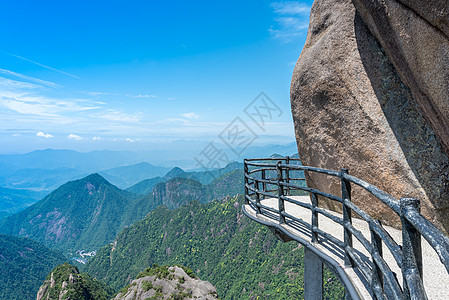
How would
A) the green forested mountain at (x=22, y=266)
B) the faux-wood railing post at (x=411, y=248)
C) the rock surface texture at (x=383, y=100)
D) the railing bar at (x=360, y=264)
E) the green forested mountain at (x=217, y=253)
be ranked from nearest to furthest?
1. the faux-wood railing post at (x=411, y=248)
2. the railing bar at (x=360, y=264)
3. the rock surface texture at (x=383, y=100)
4. the green forested mountain at (x=217, y=253)
5. the green forested mountain at (x=22, y=266)

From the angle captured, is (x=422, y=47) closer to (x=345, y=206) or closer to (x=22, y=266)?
(x=345, y=206)

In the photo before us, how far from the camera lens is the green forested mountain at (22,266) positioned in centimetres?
11525

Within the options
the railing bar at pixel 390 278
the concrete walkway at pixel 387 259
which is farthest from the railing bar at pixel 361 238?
the concrete walkway at pixel 387 259

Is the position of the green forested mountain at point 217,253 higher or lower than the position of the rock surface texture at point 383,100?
lower

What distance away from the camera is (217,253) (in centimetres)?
10338

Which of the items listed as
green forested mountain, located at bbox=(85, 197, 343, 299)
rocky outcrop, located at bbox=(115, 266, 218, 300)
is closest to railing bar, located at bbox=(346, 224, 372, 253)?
rocky outcrop, located at bbox=(115, 266, 218, 300)

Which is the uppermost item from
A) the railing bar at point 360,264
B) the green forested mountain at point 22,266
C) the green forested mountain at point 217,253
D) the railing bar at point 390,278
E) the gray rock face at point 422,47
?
the gray rock face at point 422,47

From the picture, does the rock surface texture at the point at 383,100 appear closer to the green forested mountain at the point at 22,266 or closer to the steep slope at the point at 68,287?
the steep slope at the point at 68,287

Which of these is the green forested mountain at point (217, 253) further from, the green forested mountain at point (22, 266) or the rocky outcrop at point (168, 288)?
the rocky outcrop at point (168, 288)

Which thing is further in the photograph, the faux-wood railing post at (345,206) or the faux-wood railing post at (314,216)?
the faux-wood railing post at (314,216)

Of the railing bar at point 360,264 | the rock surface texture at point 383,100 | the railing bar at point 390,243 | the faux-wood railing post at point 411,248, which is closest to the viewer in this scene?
the faux-wood railing post at point 411,248

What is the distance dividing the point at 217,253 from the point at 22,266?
330ft

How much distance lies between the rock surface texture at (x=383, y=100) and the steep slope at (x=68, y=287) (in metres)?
64.4

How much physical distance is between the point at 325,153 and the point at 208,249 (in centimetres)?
11040
